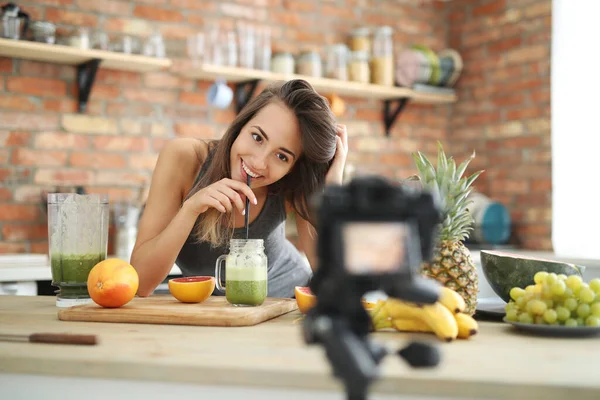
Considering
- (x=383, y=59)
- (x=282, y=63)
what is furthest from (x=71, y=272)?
(x=383, y=59)

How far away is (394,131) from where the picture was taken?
428cm

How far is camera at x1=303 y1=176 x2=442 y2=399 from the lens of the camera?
737mm

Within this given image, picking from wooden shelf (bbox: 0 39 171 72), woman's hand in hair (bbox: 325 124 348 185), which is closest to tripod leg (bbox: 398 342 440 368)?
woman's hand in hair (bbox: 325 124 348 185)

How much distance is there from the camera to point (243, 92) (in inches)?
144

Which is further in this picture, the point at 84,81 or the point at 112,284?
the point at 84,81

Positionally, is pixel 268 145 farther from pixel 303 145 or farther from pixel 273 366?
pixel 273 366

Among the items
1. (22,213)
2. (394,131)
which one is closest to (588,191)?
(394,131)

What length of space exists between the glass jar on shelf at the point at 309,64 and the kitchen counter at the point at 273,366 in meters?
2.64

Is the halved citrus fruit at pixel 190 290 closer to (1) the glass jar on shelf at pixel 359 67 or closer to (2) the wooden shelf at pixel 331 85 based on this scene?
(2) the wooden shelf at pixel 331 85

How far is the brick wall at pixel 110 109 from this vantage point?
3.10 meters

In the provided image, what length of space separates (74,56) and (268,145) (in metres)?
1.61

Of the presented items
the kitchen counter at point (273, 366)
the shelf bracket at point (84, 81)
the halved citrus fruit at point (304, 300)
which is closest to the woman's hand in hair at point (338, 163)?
the halved citrus fruit at point (304, 300)

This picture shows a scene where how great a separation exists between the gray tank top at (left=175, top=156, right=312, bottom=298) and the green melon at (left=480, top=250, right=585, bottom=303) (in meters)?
0.85

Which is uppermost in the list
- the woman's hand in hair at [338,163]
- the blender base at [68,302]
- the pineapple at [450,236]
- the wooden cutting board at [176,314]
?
the woman's hand in hair at [338,163]
